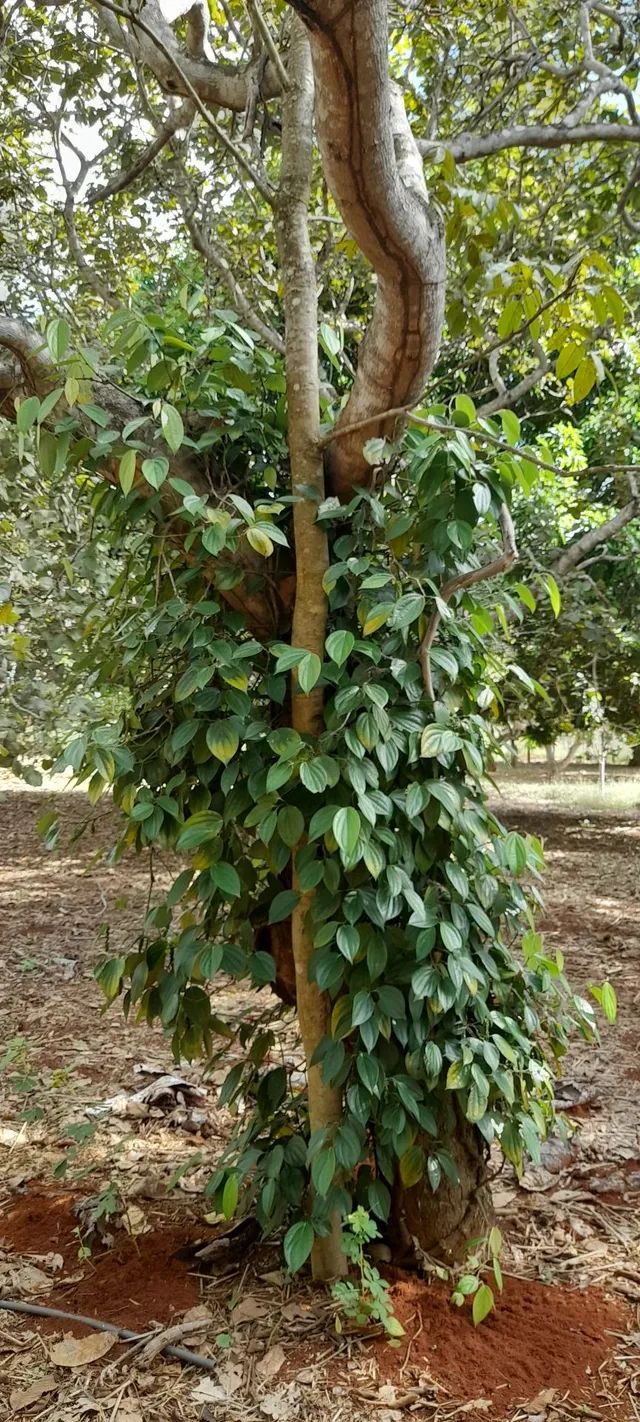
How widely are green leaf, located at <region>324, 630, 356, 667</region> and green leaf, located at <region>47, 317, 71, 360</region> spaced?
65 cm

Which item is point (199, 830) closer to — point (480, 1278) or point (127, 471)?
point (127, 471)

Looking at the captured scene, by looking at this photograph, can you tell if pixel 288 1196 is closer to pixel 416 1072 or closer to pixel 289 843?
pixel 416 1072

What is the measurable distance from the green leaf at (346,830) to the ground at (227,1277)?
57 centimetres

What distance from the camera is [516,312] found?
1745 mm

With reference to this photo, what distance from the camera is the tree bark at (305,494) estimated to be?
187cm

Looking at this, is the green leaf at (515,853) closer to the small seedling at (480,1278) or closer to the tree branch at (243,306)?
the small seedling at (480,1278)

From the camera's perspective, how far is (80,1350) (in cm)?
186

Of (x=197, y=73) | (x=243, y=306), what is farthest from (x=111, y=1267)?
(x=197, y=73)

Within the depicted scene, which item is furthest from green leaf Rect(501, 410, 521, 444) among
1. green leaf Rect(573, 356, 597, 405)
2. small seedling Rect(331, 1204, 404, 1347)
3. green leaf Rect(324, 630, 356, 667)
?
small seedling Rect(331, 1204, 404, 1347)

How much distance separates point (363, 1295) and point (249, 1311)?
25 cm

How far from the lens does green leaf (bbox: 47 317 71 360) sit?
5.10 feet

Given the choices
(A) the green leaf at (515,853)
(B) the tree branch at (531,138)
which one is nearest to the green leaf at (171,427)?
(A) the green leaf at (515,853)

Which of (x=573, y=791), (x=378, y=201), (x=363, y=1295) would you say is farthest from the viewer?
(x=573, y=791)

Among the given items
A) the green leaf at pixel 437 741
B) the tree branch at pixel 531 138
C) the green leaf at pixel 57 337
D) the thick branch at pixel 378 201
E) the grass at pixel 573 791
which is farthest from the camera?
the grass at pixel 573 791
